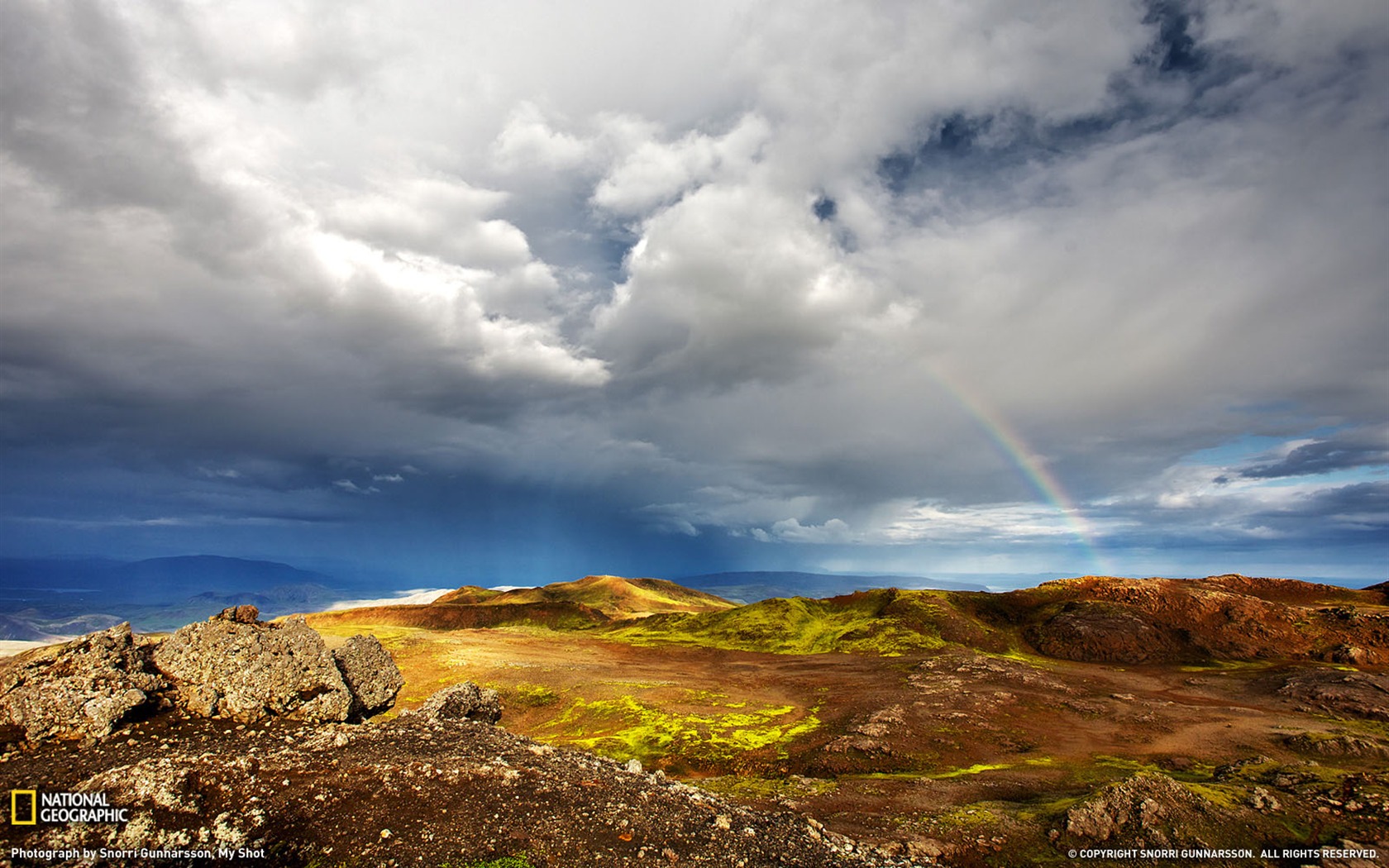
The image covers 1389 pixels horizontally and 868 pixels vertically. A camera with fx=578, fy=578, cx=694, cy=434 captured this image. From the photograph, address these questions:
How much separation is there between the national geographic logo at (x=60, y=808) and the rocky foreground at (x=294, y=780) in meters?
0.16

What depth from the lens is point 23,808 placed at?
10992 mm

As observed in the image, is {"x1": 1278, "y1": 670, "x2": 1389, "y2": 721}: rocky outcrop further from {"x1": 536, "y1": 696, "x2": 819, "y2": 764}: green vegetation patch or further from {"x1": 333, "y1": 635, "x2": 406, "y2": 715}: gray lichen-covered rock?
{"x1": 333, "y1": 635, "x2": 406, "y2": 715}: gray lichen-covered rock

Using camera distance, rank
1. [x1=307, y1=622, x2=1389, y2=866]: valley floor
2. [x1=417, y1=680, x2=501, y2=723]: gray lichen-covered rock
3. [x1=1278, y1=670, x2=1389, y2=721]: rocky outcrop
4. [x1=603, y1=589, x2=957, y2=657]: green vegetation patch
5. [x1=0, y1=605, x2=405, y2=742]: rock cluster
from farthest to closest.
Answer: [x1=603, y1=589, x2=957, y2=657]: green vegetation patch
[x1=1278, y1=670, x2=1389, y2=721]: rocky outcrop
[x1=417, y1=680, x2=501, y2=723]: gray lichen-covered rock
[x1=307, y1=622, x2=1389, y2=866]: valley floor
[x1=0, y1=605, x2=405, y2=742]: rock cluster

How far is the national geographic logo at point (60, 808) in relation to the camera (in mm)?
10859

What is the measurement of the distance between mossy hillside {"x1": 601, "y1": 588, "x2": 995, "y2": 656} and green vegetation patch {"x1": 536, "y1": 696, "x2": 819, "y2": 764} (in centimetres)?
3777

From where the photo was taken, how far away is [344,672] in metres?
20.7

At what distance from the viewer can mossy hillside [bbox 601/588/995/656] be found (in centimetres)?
8281

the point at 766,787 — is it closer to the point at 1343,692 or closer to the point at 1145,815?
the point at 1145,815

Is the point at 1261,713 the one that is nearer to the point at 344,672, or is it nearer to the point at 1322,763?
the point at 1322,763

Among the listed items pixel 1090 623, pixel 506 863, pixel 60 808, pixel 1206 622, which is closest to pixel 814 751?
pixel 506 863

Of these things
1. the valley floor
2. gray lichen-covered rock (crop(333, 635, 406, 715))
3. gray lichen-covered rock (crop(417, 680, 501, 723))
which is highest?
gray lichen-covered rock (crop(333, 635, 406, 715))

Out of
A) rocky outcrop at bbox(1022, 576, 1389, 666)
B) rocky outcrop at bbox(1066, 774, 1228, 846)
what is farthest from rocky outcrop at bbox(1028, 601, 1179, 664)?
rocky outcrop at bbox(1066, 774, 1228, 846)

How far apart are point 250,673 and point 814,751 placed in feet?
97.9

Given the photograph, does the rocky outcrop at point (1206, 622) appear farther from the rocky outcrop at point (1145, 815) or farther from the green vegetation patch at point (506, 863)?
the green vegetation patch at point (506, 863)
